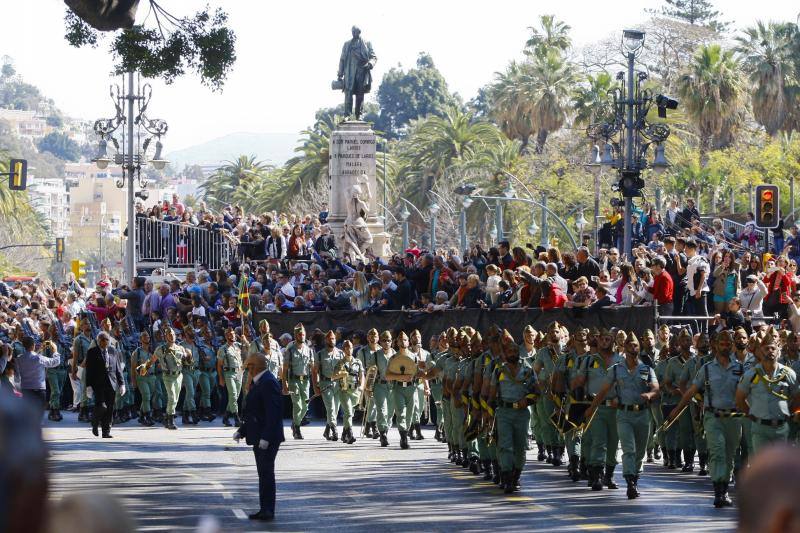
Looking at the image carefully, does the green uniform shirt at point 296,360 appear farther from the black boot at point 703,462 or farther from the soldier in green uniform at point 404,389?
the black boot at point 703,462

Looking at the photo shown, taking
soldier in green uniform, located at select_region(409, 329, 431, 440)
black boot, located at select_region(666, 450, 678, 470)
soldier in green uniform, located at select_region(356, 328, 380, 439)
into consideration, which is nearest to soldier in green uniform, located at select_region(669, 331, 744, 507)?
black boot, located at select_region(666, 450, 678, 470)

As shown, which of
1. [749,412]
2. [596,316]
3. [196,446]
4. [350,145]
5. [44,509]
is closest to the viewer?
[44,509]

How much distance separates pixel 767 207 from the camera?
2595cm

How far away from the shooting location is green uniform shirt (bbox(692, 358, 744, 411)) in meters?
16.6

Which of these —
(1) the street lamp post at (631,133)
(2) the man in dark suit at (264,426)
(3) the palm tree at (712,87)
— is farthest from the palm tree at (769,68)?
(2) the man in dark suit at (264,426)

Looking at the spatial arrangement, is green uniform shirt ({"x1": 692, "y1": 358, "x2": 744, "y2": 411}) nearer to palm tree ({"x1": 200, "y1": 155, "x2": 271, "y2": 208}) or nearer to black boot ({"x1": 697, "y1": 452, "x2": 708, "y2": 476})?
black boot ({"x1": 697, "y1": 452, "x2": 708, "y2": 476})

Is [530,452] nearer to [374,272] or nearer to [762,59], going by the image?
[374,272]

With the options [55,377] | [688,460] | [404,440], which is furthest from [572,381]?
[55,377]

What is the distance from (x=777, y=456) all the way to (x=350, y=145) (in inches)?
1564

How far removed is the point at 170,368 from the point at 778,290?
437 inches

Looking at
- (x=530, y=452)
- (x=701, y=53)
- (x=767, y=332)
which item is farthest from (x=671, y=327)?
(x=701, y=53)

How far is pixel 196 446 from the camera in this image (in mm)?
24344

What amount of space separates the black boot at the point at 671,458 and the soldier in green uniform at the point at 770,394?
5305 millimetres

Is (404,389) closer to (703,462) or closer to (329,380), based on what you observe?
(329,380)
